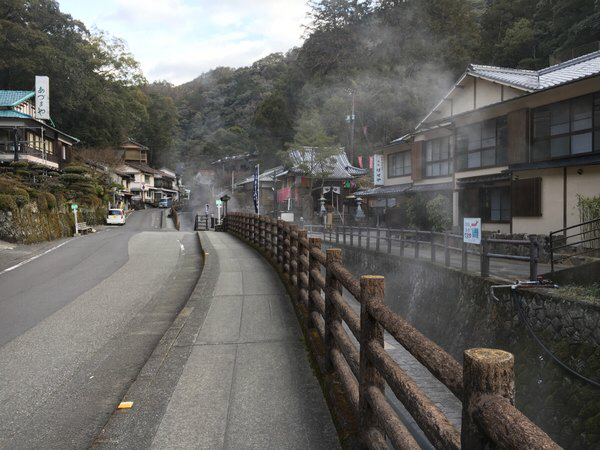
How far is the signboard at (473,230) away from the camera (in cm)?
869

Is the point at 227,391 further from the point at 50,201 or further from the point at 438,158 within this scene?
the point at 50,201

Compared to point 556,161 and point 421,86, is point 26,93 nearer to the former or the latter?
point 421,86

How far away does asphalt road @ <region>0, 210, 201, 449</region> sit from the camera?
377 centimetres

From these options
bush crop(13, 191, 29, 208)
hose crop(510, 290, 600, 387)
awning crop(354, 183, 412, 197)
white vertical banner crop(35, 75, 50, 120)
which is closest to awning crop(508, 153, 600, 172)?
hose crop(510, 290, 600, 387)

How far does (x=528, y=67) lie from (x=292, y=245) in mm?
30768

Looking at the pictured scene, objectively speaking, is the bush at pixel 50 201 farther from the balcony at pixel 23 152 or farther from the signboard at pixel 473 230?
the signboard at pixel 473 230

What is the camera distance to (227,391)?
4031mm

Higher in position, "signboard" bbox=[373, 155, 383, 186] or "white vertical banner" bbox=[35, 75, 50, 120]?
"white vertical banner" bbox=[35, 75, 50, 120]

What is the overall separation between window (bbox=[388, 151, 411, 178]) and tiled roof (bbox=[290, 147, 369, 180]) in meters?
12.1

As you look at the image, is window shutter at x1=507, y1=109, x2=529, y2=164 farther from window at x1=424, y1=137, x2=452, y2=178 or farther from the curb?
the curb

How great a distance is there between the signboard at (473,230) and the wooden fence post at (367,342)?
21.4 feet

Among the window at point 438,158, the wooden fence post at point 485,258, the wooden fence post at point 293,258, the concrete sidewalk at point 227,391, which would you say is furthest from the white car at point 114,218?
the wooden fence post at point 485,258

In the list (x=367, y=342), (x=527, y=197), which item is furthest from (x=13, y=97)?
(x=367, y=342)

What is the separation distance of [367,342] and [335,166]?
36.2 metres
